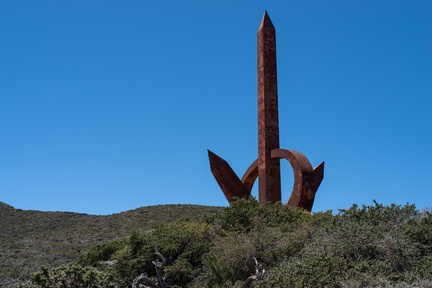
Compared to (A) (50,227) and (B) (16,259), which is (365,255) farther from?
(A) (50,227)

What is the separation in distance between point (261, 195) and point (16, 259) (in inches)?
610

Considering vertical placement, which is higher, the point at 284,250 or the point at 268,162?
the point at 268,162

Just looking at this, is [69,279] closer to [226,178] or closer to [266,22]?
[226,178]

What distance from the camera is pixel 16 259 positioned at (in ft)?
92.5

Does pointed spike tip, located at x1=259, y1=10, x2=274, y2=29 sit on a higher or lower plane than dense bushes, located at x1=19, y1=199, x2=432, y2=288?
higher

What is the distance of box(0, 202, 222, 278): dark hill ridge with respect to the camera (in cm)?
2814


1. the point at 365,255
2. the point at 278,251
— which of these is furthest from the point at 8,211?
the point at 365,255

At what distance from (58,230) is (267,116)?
25.3m

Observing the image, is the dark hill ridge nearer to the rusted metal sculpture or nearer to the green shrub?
the rusted metal sculpture

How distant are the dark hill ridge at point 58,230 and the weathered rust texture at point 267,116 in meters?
8.78

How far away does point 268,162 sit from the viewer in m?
20.3

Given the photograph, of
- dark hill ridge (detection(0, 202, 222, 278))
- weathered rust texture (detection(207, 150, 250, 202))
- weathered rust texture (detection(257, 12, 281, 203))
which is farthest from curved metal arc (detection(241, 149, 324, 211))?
dark hill ridge (detection(0, 202, 222, 278))

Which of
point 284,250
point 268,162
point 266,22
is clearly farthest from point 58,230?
point 284,250

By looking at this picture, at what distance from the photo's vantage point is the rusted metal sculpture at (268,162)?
62.3 feet
